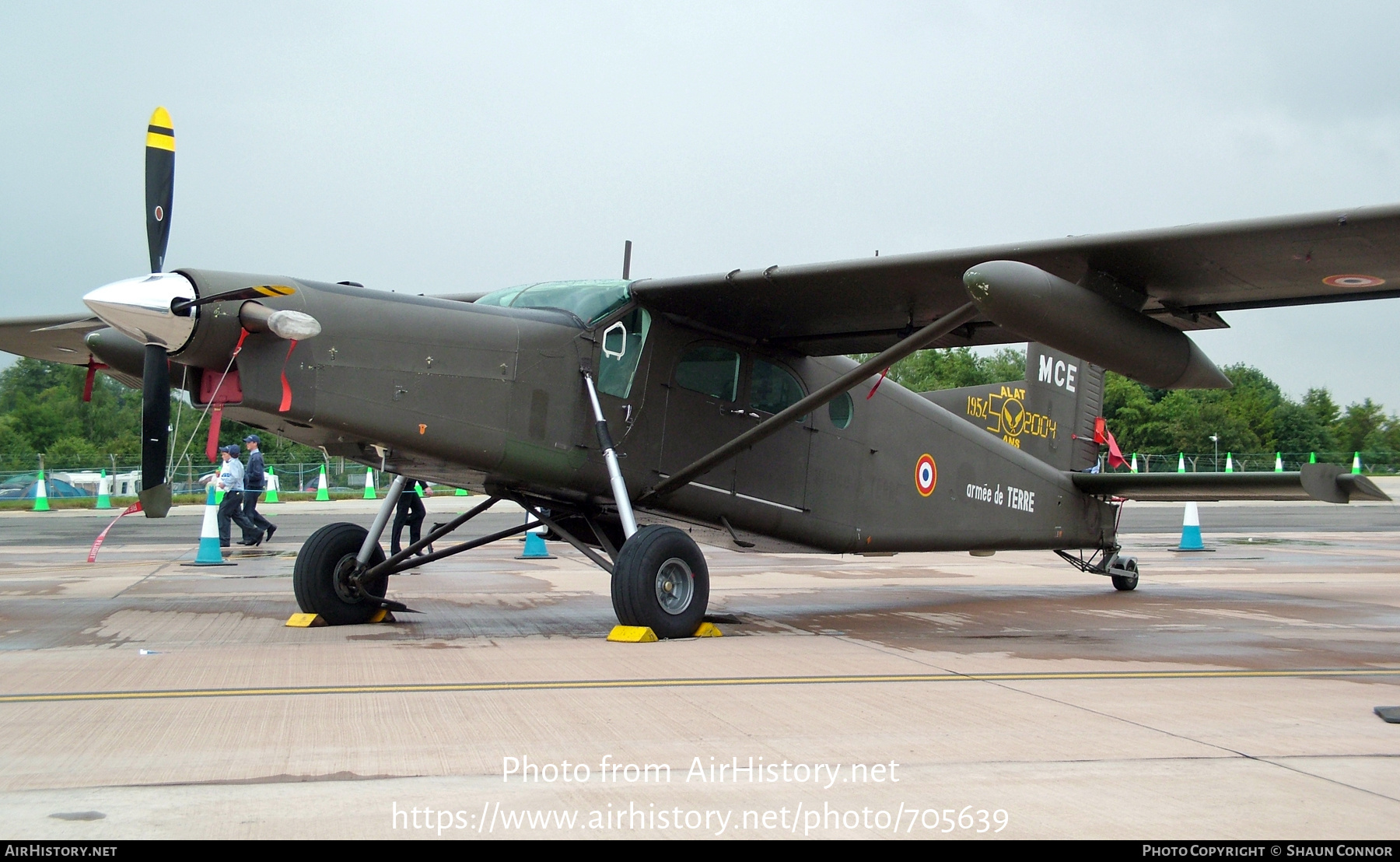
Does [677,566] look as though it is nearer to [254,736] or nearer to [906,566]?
[254,736]

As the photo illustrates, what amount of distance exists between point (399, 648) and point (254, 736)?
9.23 ft

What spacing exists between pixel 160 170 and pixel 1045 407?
9343 millimetres

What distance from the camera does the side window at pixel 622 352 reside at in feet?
27.3

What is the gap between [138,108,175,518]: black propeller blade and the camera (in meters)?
7.00

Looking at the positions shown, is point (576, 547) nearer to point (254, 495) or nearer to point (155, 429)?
point (155, 429)

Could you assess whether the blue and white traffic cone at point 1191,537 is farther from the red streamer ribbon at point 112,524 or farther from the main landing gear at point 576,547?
the red streamer ribbon at point 112,524

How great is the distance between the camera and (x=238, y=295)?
6535 millimetres

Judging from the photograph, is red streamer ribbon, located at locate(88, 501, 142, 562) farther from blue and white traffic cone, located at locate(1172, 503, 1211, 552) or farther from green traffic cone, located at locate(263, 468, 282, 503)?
green traffic cone, located at locate(263, 468, 282, 503)

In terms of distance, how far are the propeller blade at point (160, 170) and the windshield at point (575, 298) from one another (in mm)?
2214

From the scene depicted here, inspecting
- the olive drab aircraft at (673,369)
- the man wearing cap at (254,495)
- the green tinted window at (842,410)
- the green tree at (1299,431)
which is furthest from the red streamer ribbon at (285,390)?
the green tree at (1299,431)

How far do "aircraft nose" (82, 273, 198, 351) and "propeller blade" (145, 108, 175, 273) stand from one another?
749mm

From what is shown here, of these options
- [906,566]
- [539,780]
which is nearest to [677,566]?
[539,780]

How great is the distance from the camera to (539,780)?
145 inches

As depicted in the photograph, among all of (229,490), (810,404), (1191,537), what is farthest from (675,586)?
(1191,537)
